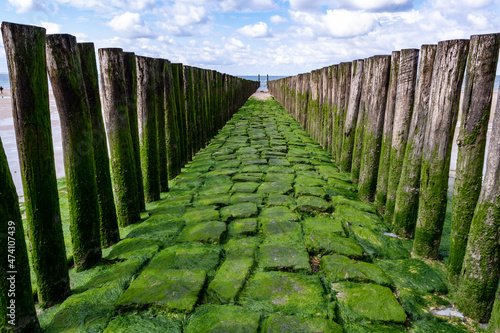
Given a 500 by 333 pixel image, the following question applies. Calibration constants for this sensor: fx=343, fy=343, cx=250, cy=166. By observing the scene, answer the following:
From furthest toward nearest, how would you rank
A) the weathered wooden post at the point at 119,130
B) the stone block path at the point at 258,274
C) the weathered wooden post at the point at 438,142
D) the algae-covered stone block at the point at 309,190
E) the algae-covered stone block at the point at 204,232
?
the algae-covered stone block at the point at 309,190
the weathered wooden post at the point at 119,130
the algae-covered stone block at the point at 204,232
the weathered wooden post at the point at 438,142
the stone block path at the point at 258,274

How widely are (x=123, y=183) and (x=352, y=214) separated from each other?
2398mm

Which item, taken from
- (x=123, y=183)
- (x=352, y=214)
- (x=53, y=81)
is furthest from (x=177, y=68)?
(x=352, y=214)

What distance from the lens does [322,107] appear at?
7.57 m

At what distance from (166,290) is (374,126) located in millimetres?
2995

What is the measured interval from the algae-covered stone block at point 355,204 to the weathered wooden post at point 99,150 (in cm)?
240

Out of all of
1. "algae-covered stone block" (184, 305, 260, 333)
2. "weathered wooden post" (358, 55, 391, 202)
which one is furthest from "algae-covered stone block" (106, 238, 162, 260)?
"weathered wooden post" (358, 55, 391, 202)

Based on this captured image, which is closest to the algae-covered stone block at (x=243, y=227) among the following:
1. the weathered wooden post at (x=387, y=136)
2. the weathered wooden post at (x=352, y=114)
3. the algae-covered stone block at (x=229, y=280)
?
the algae-covered stone block at (x=229, y=280)

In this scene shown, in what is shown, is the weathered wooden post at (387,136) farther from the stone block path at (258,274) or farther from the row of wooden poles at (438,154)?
the stone block path at (258,274)

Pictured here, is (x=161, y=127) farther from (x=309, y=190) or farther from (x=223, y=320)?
(x=223, y=320)

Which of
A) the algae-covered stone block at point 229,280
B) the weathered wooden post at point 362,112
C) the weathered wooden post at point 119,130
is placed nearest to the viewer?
the algae-covered stone block at point 229,280

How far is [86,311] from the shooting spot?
210 cm

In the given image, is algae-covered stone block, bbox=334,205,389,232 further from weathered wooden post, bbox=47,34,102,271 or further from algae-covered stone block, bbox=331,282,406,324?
weathered wooden post, bbox=47,34,102,271

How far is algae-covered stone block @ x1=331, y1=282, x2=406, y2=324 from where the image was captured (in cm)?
207

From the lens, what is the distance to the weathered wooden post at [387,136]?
3592 millimetres
